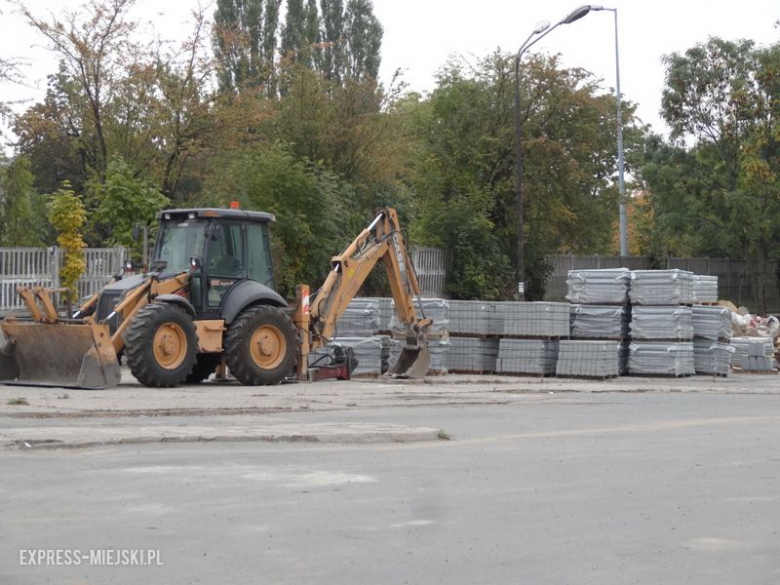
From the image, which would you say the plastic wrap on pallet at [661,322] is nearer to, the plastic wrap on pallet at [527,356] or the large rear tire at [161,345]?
the plastic wrap on pallet at [527,356]

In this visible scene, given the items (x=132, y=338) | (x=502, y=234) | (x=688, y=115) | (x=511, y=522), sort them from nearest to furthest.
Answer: (x=511, y=522), (x=132, y=338), (x=502, y=234), (x=688, y=115)

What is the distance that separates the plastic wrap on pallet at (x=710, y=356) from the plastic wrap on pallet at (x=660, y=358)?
0.88m

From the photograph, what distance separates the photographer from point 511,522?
9414 millimetres

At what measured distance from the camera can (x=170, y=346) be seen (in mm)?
20531

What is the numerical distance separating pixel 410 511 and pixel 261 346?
12.8 m

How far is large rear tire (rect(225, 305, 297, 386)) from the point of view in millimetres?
21797

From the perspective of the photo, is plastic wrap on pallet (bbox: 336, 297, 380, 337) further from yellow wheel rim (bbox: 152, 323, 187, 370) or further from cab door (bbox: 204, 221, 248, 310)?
yellow wheel rim (bbox: 152, 323, 187, 370)

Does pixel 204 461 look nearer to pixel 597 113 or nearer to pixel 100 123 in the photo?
pixel 100 123

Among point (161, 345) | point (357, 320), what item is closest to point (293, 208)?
point (357, 320)

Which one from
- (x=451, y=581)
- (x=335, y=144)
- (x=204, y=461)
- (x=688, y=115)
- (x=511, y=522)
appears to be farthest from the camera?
(x=688, y=115)

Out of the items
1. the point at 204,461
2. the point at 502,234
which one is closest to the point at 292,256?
the point at 502,234

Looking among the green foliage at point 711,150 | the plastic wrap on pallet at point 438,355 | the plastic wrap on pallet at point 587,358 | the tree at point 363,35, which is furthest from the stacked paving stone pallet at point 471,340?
the tree at point 363,35

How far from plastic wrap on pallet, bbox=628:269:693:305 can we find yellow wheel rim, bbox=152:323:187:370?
1335cm

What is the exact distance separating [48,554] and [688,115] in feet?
179
